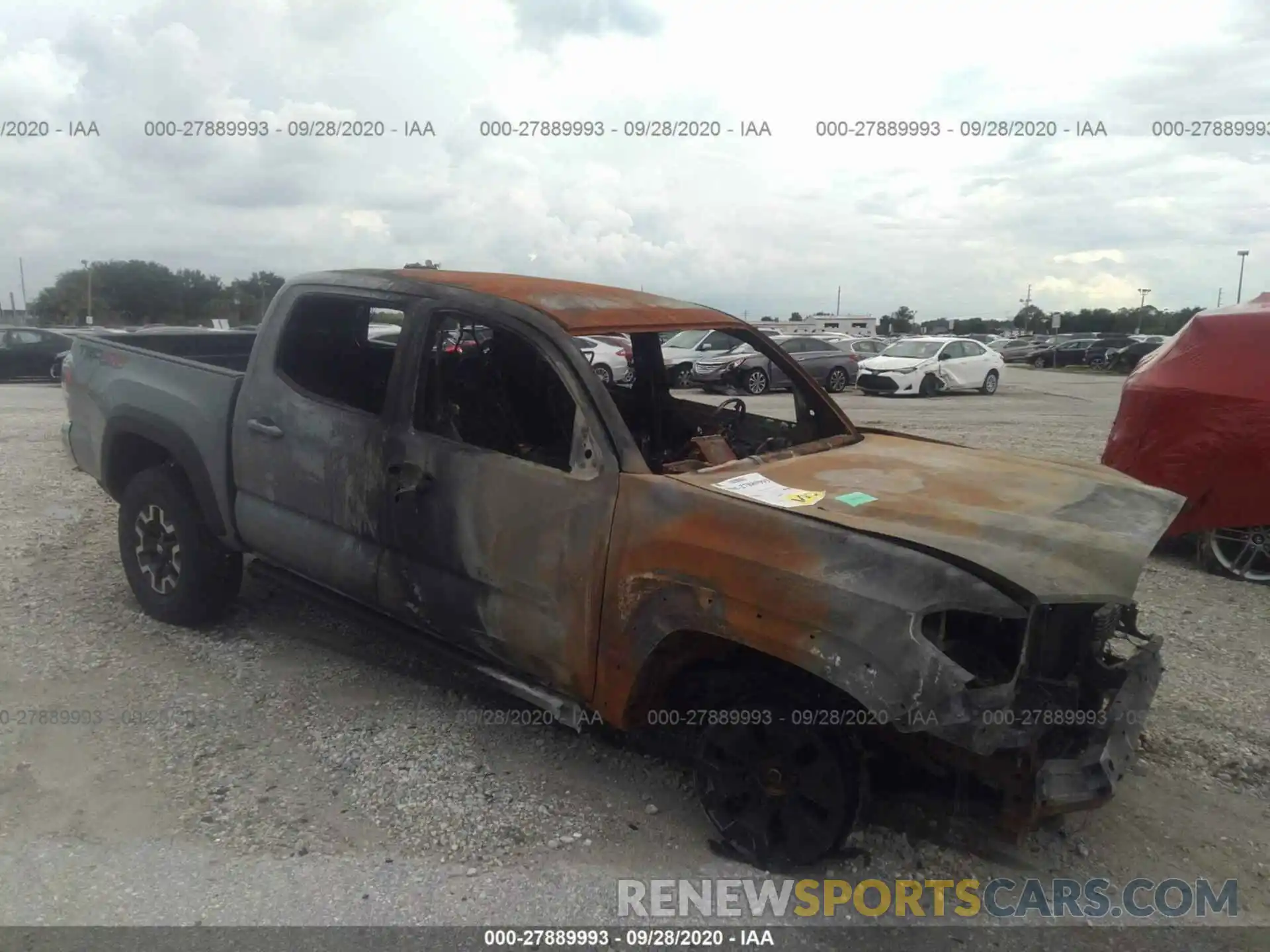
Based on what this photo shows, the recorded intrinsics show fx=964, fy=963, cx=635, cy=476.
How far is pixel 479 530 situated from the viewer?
11.8 feet

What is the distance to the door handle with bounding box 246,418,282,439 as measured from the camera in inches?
172

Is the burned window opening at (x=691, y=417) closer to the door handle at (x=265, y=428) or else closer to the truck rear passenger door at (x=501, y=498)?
the truck rear passenger door at (x=501, y=498)

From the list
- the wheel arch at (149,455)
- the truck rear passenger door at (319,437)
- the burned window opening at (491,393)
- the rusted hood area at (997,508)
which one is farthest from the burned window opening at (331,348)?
the rusted hood area at (997,508)

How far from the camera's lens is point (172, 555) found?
16.5 feet

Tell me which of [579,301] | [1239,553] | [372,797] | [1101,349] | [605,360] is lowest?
[372,797]

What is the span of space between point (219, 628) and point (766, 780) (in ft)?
11.0

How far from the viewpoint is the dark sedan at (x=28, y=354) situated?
71.0 ft

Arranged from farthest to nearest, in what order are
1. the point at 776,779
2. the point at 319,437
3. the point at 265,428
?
1. the point at 265,428
2. the point at 319,437
3. the point at 776,779

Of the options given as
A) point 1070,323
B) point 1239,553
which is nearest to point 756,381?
point 1239,553

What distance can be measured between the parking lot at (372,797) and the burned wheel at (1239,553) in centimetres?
117

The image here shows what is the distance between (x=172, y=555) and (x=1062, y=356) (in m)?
44.7

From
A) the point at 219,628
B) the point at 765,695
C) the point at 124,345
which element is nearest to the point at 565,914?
the point at 765,695

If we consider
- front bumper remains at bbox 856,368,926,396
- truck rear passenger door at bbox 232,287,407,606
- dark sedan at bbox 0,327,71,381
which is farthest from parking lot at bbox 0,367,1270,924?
dark sedan at bbox 0,327,71,381

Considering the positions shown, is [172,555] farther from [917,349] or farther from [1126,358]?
[1126,358]
